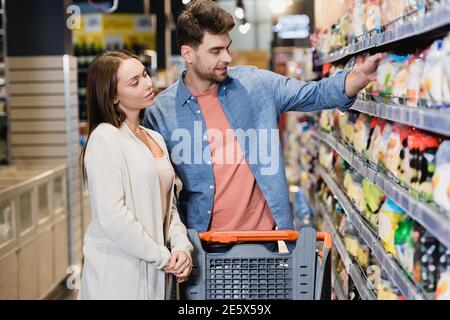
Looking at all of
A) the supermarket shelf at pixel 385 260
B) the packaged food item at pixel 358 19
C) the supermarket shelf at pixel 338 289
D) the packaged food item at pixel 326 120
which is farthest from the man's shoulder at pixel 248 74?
the packaged food item at pixel 326 120

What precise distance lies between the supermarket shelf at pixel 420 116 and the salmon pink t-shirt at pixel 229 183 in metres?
0.62

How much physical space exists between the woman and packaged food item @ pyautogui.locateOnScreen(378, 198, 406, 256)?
2.44ft

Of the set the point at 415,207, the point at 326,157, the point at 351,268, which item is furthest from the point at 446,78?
the point at 326,157

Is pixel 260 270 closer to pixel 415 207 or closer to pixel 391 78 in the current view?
pixel 415 207

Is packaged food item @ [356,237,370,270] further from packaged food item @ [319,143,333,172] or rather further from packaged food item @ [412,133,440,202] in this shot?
packaged food item @ [319,143,333,172]

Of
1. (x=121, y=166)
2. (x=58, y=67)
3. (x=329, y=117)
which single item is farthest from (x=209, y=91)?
(x=58, y=67)

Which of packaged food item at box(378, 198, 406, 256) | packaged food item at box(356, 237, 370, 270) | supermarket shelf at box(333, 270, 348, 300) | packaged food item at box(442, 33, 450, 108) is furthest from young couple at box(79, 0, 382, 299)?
supermarket shelf at box(333, 270, 348, 300)

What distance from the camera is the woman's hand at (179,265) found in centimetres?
252

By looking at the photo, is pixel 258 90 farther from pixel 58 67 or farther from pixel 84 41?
pixel 84 41

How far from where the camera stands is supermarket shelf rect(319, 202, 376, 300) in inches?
121

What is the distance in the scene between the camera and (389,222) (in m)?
2.70

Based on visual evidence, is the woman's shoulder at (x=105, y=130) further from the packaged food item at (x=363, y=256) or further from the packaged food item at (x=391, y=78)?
the packaged food item at (x=363, y=256)

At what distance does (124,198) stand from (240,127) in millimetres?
802

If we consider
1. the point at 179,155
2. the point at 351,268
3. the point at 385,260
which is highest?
the point at 179,155
